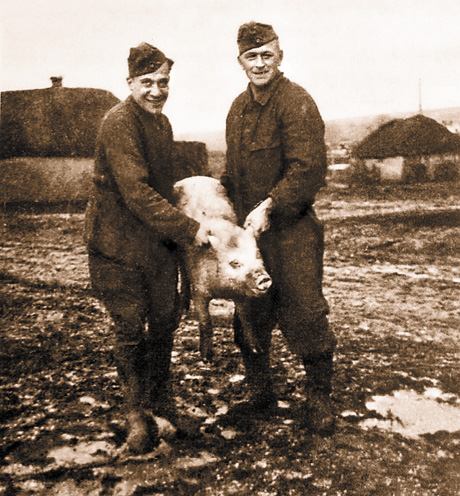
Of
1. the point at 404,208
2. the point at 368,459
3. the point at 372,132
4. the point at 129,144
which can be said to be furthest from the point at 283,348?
the point at 372,132

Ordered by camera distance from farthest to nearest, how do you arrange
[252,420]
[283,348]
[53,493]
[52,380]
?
[283,348]
[52,380]
[252,420]
[53,493]

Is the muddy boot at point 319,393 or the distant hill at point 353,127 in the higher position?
the distant hill at point 353,127

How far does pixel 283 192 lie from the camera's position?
9.29 ft

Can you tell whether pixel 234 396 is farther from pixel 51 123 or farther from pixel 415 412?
pixel 51 123

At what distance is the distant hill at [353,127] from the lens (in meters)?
11.9

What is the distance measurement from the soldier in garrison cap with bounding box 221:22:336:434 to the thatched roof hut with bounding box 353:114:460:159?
8.15m

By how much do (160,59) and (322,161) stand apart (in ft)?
2.80

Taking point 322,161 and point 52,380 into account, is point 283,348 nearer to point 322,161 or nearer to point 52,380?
point 52,380

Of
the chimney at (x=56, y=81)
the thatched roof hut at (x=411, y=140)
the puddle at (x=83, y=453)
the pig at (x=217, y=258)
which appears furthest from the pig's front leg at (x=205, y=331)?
the thatched roof hut at (x=411, y=140)

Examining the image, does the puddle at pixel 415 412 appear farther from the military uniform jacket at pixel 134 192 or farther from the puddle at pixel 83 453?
the military uniform jacket at pixel 134 192

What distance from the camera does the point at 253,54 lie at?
2854mm

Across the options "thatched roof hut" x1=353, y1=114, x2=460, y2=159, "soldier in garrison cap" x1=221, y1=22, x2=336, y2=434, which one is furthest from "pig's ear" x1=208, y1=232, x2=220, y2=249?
"thatched roof hut" x1=353, y1=114, x2=460, y2=159

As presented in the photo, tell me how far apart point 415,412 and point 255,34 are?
209 centimetres

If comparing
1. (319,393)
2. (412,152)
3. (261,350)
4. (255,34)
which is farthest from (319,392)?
(412,152)
